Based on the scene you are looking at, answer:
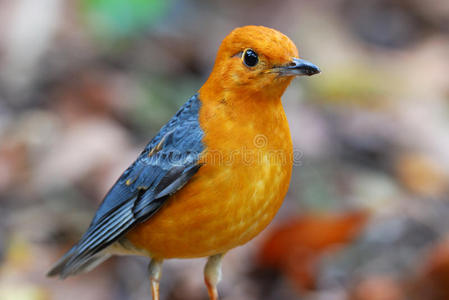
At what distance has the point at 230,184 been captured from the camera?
4344 millimetres

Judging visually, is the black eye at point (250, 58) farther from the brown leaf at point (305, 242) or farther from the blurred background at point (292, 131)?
the brown leaf at point (305, 242)

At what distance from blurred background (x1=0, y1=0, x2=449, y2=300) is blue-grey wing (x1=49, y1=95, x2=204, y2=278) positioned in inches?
76.6

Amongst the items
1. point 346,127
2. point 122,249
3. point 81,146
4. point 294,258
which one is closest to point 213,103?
point 122,249

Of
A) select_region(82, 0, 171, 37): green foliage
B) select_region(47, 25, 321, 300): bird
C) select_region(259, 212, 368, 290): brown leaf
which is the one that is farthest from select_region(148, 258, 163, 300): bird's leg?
select_region(82, 0, 171, 37): green foliage

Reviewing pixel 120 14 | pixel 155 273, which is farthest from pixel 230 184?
pixel 120 14

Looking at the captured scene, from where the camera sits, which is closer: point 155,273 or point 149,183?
→ point 149,183

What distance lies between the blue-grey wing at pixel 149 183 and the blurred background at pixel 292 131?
195 cm

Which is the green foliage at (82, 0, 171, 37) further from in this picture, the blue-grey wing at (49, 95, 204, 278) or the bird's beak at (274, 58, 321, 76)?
the bird's beak at (274, 58, 321, 76)

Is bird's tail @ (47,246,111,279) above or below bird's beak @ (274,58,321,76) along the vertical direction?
below

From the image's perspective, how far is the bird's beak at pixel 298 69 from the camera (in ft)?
13.7

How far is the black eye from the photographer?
14.3 ft

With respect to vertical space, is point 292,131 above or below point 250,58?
below

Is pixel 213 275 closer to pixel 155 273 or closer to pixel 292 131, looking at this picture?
pixel 155 273

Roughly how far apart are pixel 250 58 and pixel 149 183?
123 centimetres
